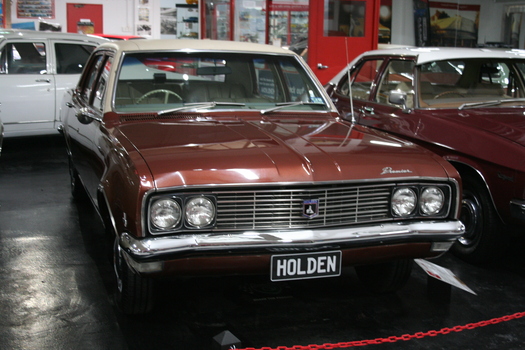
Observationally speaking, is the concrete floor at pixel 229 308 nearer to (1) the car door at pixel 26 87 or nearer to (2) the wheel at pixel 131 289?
(2) the wheel at pixel 131 289

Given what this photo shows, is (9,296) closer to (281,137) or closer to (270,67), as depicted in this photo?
(281,137)

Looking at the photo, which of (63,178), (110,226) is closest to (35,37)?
(63,178)

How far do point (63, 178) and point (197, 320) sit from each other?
416 centimetres

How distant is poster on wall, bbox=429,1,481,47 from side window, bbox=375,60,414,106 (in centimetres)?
573

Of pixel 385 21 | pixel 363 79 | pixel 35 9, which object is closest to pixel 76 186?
pixel 363 79

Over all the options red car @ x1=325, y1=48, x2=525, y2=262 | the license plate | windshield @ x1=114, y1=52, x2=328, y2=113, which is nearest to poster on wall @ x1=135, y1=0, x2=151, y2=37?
red car @ x1=325, y1=48, x2=525, y2=262

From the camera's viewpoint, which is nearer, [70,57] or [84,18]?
[70,57]

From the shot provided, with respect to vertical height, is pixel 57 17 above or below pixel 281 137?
above

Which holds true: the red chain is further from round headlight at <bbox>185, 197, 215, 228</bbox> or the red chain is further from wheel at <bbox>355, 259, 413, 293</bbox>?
round headlight at <bbox>185, 197, 215, 228</bbox>

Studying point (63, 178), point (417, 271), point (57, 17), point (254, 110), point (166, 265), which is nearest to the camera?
point (166, 265)

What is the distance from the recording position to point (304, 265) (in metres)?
3.14

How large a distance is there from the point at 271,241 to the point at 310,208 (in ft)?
0.89

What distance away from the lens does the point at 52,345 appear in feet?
10.8

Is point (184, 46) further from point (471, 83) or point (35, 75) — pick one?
point (35, 75)
